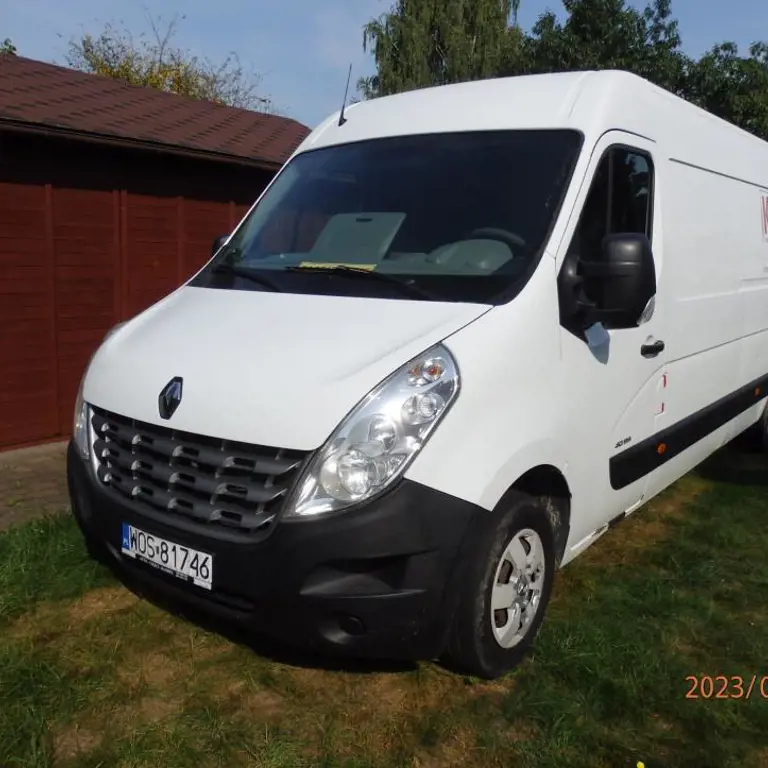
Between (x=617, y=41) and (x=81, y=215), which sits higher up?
(x=617, y=41)

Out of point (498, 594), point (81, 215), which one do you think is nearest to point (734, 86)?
point (81, 215)

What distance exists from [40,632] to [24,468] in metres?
2.86

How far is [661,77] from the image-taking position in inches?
695

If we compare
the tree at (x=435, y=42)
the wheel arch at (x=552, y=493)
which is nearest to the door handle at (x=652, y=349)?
the wheel arch at (x=552, y=493)

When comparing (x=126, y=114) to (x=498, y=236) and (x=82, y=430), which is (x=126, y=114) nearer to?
(x=82, y=430)

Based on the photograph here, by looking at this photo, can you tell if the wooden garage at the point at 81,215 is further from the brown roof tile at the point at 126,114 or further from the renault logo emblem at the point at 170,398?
the renault logo emblem at the point at 170,398

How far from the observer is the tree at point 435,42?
26578mm

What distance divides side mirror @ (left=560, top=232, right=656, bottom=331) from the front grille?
1.31m

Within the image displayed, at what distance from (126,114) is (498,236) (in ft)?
18.4

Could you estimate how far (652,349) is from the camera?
3.84m

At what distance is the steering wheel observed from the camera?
3250 mm

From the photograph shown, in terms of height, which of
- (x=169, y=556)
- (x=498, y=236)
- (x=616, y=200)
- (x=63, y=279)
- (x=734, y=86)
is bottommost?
(x=169, y=556)

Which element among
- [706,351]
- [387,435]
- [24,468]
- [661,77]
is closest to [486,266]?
[387,435]
